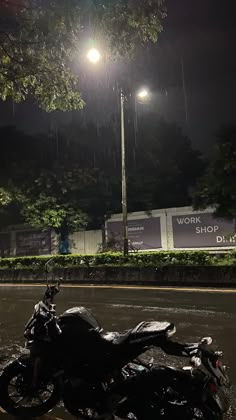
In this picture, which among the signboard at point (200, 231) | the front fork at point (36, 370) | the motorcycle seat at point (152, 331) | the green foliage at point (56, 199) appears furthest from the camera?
the green foliage at point (56, 199)

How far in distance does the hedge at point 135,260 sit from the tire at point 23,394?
964 centimetres

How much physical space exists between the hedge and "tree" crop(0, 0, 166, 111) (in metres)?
7.60

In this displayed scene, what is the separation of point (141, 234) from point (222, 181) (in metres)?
10.7

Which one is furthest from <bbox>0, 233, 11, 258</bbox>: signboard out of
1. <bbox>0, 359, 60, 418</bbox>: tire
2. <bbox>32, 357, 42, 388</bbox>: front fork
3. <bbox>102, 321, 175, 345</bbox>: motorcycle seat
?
<bbox>102, 321, 175, 345</bbox>: motorcycle seat

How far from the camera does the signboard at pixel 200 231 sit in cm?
2186

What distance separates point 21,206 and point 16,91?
21.8 m

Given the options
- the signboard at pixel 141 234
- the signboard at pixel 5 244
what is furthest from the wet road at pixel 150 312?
the signboard at pixel 5 244

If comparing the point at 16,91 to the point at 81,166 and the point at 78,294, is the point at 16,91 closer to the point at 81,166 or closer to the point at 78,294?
the point at 78,294

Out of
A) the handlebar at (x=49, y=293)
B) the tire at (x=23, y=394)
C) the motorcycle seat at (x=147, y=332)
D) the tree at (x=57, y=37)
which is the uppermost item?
the tree at (x=57, y=37)

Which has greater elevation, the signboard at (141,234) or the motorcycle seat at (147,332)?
the signboard at (141,234)

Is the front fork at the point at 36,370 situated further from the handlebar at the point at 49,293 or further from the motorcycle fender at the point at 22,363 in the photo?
the handlebar at the point at 49,293

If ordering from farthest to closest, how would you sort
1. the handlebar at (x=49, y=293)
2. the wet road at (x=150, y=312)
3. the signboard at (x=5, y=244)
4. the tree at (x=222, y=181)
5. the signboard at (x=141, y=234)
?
the signboard at (x=5, y=244) → the signboard at (x=141, y=234) → the tree at (x=222, y=181) → the wet road at (x=150, y=312) → the handlebar at (x=49, y=293)

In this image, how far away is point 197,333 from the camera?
22.4ft

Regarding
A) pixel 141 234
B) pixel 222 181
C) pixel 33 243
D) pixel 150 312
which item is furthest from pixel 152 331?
pixel 33 243
